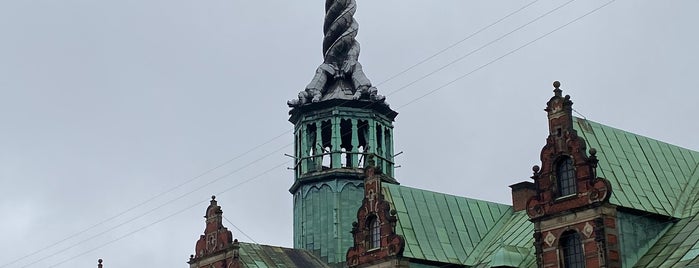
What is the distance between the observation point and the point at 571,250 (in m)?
45.7

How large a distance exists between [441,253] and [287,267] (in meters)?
8.49

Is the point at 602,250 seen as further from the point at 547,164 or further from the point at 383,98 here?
the point at 383,98

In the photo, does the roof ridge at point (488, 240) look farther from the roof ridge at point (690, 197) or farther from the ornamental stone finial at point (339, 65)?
the ornamental stone finial at point (339, 65)

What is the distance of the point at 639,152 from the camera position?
169ft

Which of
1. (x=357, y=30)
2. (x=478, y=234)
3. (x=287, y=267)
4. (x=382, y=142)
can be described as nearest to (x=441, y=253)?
(x=478, y=234)

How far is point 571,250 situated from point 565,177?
8.87 ft

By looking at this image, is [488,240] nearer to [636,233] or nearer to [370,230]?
[370,230]

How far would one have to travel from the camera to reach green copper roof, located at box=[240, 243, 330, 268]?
58531mm

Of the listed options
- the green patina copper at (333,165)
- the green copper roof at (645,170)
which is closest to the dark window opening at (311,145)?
the green patina copper at (333,165)

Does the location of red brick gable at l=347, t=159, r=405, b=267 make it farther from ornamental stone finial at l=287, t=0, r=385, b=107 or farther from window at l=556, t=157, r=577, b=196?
ornamental stone finial at l=287, t=0, r=385, b=107

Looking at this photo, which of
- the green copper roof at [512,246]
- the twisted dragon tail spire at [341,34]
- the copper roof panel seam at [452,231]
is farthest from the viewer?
the twisted dragon tail spire at [341,34]

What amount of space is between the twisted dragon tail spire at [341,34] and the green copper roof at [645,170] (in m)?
19.5

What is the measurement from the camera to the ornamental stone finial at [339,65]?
216 ft

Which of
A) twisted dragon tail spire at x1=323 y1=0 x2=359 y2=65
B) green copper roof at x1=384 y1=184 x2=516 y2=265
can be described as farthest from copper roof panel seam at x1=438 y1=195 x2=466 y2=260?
twisted dragon tail spire at x1=323 y1=0 x2=359 y2=65
